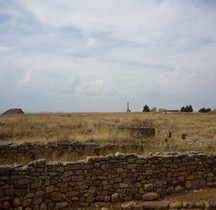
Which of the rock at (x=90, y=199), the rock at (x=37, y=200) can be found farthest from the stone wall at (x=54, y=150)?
the rock at (x=37, y=200)

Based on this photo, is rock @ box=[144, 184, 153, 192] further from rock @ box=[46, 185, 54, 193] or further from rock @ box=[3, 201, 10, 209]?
rock @ box=[3, 201, 10, 209]

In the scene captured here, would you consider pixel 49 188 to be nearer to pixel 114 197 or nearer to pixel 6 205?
pixel 6 205

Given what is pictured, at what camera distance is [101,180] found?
9.21m

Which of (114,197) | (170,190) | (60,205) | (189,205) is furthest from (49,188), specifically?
(189,205)

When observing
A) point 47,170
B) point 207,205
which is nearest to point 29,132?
point 47,170

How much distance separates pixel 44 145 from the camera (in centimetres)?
1430

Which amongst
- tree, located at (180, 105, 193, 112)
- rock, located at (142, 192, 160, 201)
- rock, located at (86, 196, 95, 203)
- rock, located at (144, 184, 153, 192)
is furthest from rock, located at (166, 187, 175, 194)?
tree, located at (180, 105, 193, 112)

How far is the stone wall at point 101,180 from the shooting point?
8.47 meters

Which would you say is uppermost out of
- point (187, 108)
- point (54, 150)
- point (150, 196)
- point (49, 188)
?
point (187, 108)

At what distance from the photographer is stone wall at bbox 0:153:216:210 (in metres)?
8.47

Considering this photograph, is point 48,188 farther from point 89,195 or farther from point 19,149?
point 19,149

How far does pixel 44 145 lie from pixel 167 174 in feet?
21.1

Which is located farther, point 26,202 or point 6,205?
point 26,202

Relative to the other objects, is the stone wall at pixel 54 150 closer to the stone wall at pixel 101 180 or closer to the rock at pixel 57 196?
→ the stone wall at pixel 101 180
